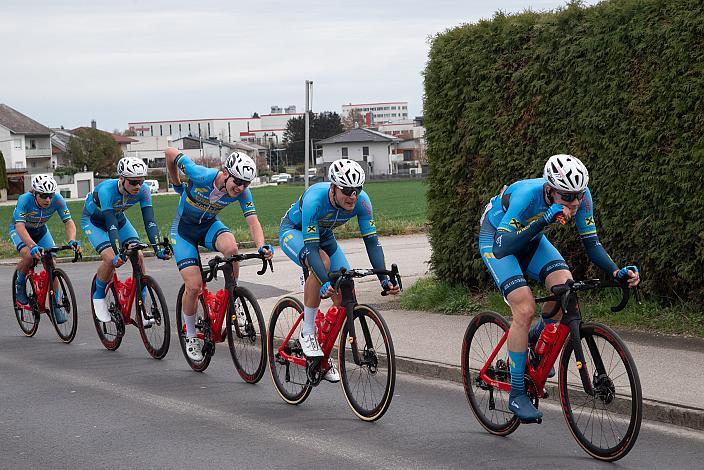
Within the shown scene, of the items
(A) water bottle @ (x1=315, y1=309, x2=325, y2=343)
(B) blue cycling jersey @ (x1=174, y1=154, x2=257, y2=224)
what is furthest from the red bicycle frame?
(B) blue cycling jersey @ (x1=174, y1=154, x2=257, y2=224)

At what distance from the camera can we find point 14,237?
42.8ft

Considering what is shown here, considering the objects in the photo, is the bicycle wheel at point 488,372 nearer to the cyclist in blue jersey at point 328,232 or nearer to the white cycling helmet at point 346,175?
the cyclist in blue jersey at point 328,232

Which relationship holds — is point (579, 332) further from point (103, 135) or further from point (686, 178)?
point (103, 135)

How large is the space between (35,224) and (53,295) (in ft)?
3.24

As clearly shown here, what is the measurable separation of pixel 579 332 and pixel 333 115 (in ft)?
483

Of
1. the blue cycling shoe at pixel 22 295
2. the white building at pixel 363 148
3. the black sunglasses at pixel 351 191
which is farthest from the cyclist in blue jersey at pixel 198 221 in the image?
the white building at pixel 363 148

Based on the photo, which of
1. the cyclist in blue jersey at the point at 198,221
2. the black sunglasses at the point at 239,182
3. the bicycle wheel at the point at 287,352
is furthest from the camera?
the cyclist in blue jersey at the point at 198,221

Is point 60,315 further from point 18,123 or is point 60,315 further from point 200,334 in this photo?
point 18,123

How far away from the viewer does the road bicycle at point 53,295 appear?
12.4 m

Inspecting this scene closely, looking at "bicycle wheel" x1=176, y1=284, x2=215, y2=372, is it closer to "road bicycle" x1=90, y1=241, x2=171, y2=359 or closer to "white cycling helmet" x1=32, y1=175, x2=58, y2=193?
"road bicycle" x1=90, y1=241, x2=171, y2=359

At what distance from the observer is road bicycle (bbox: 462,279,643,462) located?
243 inches

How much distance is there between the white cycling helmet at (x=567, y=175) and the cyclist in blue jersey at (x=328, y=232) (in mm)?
Result: 1638

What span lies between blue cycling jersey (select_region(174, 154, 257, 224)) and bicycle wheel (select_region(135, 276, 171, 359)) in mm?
1215

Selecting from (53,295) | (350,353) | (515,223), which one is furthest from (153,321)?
(515,223)
